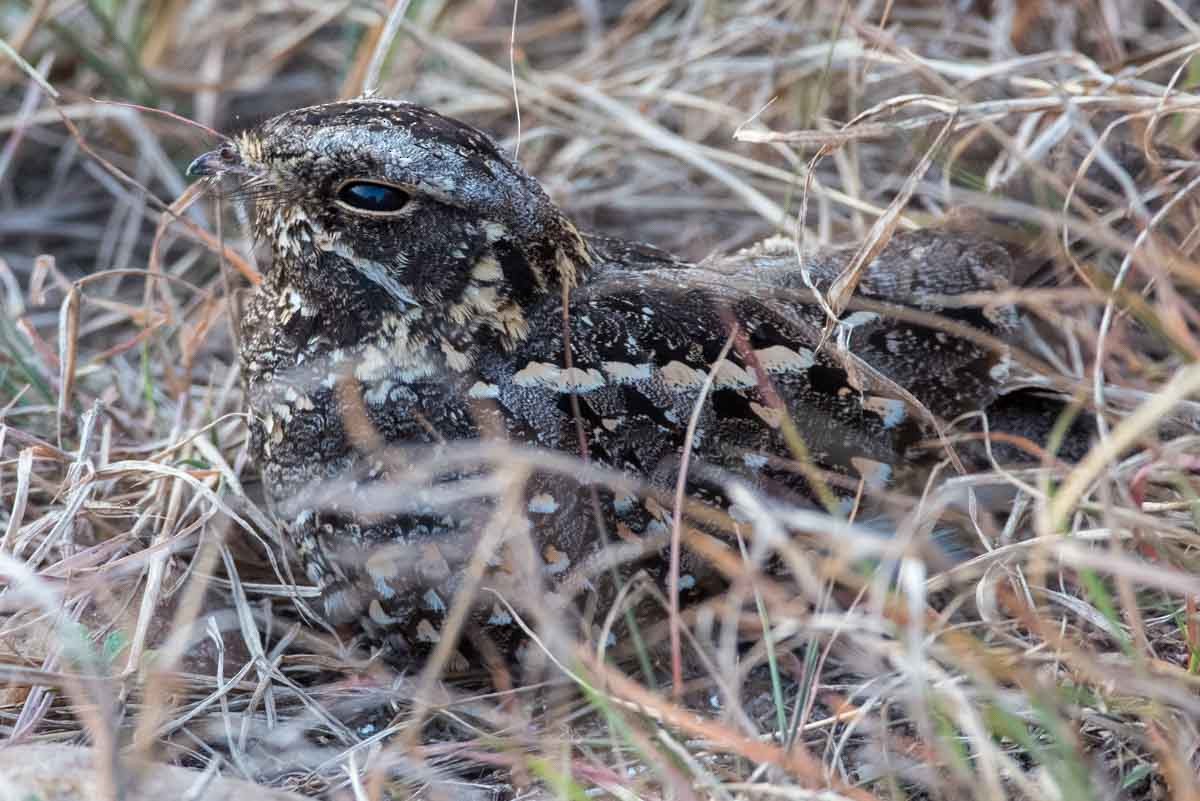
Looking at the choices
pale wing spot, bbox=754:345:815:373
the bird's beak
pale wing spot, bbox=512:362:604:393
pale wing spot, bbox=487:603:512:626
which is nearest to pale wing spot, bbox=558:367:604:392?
pale wing spot, bbox=512:362:604:393

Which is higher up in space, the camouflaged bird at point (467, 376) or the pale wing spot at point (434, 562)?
the camouflaged bird at point (467, 376)

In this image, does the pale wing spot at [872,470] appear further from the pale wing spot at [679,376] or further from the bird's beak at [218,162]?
the bird's beak at [218,162]

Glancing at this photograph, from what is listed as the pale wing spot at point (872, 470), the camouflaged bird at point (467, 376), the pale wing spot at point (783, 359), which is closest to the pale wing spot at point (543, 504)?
the camouflaged bird at point (467, 376)

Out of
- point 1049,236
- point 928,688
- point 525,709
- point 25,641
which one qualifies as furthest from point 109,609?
point 1049,236

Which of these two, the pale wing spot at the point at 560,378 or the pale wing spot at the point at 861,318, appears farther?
the pale wing spot at the point at 861,318

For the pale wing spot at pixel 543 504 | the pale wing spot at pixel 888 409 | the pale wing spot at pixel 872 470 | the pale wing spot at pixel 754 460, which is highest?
the pale wing spot at pixel 888 409

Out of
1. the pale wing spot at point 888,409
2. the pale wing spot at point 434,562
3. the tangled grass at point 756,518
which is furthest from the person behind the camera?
the pale wing spot at point 888,409

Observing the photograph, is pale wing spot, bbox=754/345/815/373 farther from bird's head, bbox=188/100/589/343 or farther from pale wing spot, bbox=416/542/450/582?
pale wing spot, bbox=416/542/450/582

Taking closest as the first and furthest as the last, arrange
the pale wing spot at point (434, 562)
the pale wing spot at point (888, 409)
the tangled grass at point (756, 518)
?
the tangled grass at point (756, 518), the pale wing spot at point (434, 562), the pale wing spot at point (888, 409)

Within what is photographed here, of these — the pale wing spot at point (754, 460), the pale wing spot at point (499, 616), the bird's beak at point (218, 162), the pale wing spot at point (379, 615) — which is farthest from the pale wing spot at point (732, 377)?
the bird's beak at point (218, 162)
